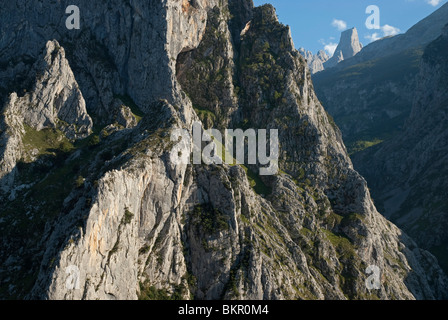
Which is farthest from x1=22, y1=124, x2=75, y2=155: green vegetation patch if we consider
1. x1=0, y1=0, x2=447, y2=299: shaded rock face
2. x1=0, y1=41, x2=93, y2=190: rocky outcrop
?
x1=0, y1=0, x2=447, y2=299: shaded rock face

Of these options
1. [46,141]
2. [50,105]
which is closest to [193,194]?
[46,141]

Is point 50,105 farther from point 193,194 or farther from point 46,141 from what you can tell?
point 193,194

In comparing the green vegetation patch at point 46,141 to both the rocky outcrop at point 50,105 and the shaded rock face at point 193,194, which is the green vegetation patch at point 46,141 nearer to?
the rocky outcrop at point 50,105

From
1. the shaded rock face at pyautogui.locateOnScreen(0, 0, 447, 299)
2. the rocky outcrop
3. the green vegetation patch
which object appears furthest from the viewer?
the green vegetation patch

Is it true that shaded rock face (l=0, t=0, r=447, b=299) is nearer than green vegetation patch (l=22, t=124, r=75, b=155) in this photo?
Yes

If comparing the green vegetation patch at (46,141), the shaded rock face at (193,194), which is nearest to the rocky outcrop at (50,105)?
the green vegetation patch at (46,141)

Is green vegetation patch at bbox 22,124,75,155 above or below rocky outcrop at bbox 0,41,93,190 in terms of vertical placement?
below

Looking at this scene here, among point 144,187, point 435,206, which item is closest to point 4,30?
point 144,187

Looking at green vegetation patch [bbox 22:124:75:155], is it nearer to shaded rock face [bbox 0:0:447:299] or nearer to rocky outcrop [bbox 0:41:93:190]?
rocky outcrop [bbox 0:41:93:190]

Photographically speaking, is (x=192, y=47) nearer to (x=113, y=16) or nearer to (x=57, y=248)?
(x=113, y=16)
